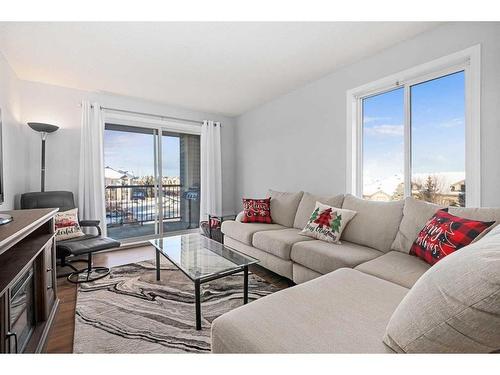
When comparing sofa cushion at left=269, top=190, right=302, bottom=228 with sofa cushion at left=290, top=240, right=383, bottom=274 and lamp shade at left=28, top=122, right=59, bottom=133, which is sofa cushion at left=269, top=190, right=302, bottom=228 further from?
lamp shade at left=28, top=122, right=59, bottom=133

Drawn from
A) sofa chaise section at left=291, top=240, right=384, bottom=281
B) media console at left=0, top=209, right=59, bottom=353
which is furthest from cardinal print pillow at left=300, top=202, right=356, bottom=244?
media console at left=0, top=209, right=59, bottom=353

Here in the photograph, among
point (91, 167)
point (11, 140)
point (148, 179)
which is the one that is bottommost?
point (148, 179)

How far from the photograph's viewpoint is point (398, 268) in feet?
5.41

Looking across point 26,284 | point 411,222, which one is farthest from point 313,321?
point 26,284

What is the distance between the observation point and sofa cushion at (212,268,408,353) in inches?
35.7

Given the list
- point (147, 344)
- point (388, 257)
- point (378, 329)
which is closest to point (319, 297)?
point (378, 329)

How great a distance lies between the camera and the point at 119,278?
2.64 m

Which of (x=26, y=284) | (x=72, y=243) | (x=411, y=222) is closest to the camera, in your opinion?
(x=26, y=284)

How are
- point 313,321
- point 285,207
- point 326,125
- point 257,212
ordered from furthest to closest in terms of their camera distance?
point 257,212 < point 285,207 < point 326,125 < point 313,321

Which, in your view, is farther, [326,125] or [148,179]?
[148,179]

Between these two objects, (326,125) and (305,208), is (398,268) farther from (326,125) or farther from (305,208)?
(326,125)

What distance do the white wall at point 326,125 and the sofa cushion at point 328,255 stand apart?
969mm

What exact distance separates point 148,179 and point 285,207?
244cm

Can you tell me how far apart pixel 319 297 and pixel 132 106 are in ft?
12.8
